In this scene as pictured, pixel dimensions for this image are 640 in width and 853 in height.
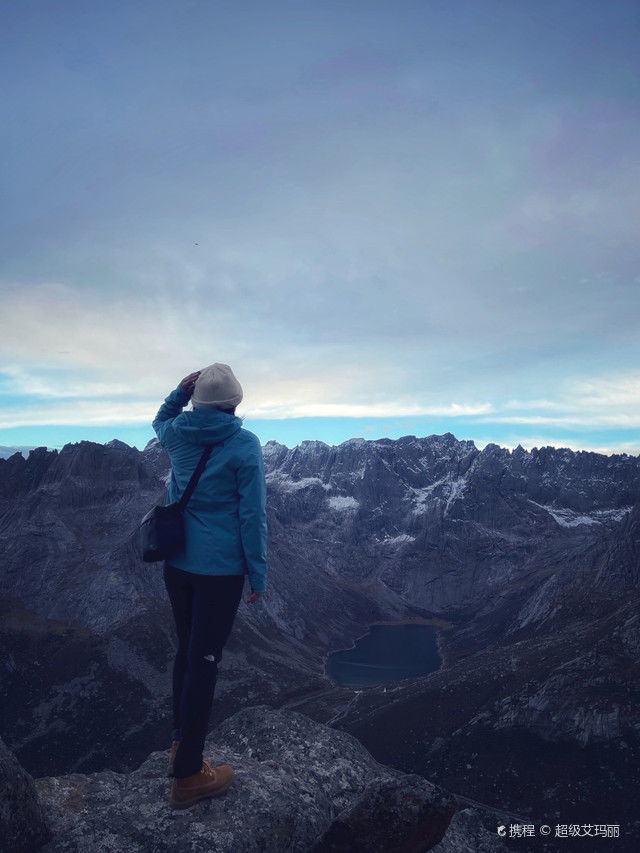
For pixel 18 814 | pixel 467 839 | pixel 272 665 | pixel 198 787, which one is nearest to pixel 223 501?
pixel 198 787

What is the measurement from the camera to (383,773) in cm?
1309

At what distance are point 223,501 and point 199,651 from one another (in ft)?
7.82

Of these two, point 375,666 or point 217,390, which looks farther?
point 375,666

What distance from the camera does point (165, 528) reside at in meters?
8.12

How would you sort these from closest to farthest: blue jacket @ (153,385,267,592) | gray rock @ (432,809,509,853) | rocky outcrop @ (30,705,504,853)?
rocky outcrop @ (30,705,504,853) < blue jacket @ (153,385,267,592) < gray rock @ (432,809,509,853)

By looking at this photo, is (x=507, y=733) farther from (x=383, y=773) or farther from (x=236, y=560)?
(x=236, y=560)

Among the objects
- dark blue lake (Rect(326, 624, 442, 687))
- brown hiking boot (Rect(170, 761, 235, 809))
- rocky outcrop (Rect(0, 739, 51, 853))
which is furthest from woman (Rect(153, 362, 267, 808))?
dark blue lake (Rect(326, 624, 442, 687))

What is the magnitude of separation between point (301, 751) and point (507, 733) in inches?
2825

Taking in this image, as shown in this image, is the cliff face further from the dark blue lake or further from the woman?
the woman

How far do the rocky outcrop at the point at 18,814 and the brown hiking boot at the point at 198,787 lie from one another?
1880mm

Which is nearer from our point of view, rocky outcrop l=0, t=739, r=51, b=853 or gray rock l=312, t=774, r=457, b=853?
rocky outcrop l=0, t=739, r=51, b=853

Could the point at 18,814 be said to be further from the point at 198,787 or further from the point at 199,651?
the point at 199,651

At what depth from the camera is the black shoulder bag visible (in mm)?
8047

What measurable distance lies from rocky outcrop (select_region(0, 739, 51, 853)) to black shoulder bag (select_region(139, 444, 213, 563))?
12.7ft
